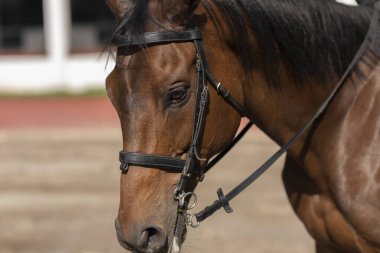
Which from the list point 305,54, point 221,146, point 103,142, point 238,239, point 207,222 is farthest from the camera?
point 103,142

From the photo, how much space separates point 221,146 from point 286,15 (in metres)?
0.67

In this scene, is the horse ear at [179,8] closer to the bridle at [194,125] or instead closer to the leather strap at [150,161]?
the bridle at [194,125]

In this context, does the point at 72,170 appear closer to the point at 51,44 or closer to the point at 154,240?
the point at 154,240

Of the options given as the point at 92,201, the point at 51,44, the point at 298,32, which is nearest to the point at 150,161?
the point at 298,32

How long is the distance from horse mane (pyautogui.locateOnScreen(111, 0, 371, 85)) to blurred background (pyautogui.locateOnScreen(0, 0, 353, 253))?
1.96ft

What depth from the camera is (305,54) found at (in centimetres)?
331

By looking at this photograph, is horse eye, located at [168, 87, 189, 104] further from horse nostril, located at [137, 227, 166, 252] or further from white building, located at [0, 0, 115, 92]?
white building, located at [0, 0, 115, 92]

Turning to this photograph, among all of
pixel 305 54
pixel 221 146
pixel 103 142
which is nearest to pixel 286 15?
pixel 305 54

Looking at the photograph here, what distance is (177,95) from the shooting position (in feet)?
9.44

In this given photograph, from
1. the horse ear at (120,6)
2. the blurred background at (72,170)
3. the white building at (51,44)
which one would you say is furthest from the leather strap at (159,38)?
the white building at (51,44)

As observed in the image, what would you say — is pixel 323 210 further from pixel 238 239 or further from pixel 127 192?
pixel 238 239

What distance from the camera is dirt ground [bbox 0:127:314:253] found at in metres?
6.05

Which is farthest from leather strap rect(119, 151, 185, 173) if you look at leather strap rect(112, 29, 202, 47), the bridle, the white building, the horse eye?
the white building

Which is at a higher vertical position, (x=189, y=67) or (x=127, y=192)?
(x=189, y=67)
